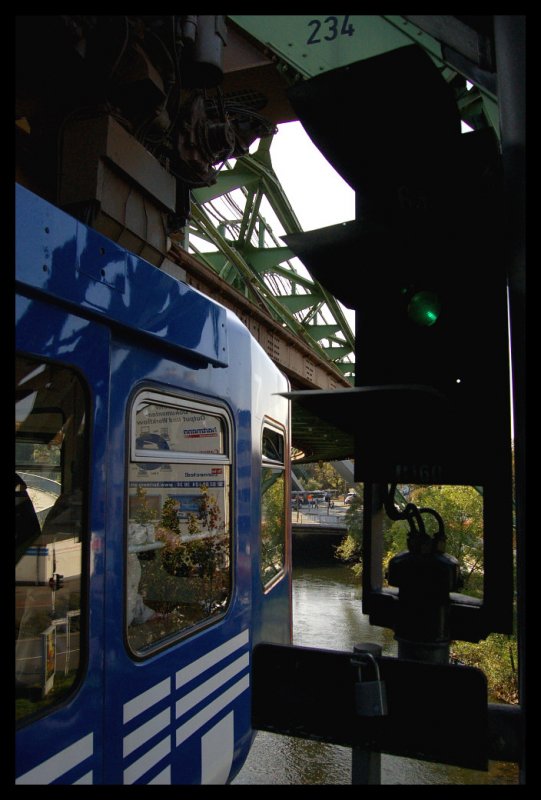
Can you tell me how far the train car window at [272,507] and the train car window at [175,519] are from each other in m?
0.90

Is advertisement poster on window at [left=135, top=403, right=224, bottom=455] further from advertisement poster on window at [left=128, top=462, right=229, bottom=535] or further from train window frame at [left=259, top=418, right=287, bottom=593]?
train window frame at [left=259, top=418, right=287, bottom=593]

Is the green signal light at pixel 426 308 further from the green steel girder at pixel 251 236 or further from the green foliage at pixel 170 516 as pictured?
the green steel girder at pixel 251 236

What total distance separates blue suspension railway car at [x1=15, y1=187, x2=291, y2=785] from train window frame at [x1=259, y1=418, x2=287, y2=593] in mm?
764

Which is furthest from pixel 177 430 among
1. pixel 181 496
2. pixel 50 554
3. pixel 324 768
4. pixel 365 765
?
pixel 324 768

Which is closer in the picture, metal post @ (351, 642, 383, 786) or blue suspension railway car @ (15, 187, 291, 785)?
metal post @ (351, 642, 383, 786)

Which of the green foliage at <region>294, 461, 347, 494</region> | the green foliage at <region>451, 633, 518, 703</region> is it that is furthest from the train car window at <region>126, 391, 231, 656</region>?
the green foliage at <region>294, 461, 347, 494</region>

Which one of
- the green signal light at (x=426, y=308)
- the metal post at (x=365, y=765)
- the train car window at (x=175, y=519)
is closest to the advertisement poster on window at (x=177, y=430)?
the train car window at (x=175, y=519)

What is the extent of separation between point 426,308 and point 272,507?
3.95m

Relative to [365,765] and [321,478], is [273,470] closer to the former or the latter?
[365,765]

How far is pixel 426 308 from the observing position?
1.83 metres

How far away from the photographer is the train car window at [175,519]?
2.95m

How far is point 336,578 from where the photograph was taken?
2497 cm

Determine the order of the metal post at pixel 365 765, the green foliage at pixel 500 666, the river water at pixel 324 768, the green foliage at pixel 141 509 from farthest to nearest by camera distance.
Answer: the green foliage at pixel 500 666 < the river water at pixel 324 768 < the green foliage at pixel 141 509 < the metal post at pixel 365 765

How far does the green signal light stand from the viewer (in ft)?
5.98
